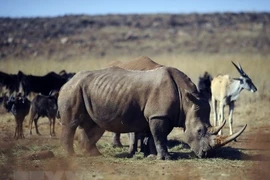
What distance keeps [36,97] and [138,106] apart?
5817 millimetres

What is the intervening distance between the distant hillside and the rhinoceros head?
36797 millimetres

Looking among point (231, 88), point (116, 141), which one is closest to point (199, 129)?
point (116, 141)

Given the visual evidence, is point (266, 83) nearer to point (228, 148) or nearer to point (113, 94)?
point (228, 148)

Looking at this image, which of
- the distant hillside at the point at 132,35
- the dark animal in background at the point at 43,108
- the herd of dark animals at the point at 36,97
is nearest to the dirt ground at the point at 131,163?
the herd of dark animals at the point at 36,97

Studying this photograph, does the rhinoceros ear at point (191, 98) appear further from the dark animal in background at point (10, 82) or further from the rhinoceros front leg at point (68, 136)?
the dark animal in background at point (10, 82)

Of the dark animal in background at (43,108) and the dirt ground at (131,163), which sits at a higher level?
the dark animal in background at (43,108)

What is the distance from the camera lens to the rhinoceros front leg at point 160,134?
1359cm

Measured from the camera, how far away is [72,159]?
13.5 m

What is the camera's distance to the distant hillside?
54.4 meters

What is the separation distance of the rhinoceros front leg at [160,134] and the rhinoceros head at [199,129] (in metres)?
0.46

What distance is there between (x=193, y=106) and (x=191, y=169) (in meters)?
1.67

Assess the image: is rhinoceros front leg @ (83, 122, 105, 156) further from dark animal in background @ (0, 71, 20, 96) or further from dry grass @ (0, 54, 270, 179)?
dark animal in background @ (0, 71, 20, 96)

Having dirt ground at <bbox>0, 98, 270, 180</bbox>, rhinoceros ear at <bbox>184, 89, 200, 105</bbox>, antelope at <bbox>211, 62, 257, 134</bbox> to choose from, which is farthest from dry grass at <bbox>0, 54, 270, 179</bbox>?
rhinoceros ear at <bbox>184, 89, 200, 105</bbox>

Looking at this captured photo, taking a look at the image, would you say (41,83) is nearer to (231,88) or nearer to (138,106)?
(231,88)
